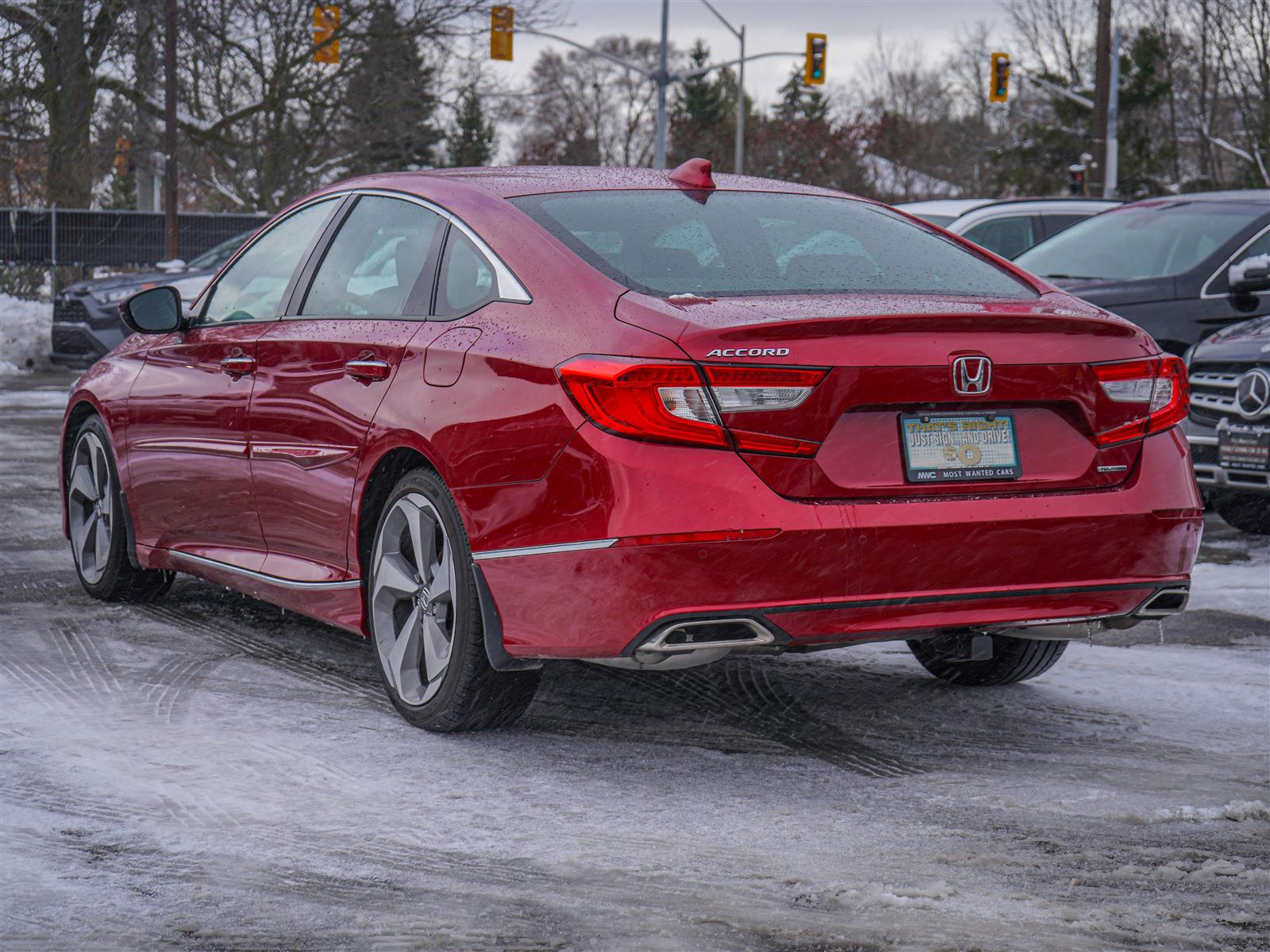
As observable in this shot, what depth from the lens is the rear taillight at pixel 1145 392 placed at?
445 cm

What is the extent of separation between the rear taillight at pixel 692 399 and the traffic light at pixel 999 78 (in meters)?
35.1

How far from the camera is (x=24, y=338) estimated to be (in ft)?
71.7

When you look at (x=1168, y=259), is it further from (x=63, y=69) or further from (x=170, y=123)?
(x=63, y=69)

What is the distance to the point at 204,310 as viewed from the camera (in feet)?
20.6

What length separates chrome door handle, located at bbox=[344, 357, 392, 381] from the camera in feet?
15.9

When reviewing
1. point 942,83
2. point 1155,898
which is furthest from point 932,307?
point 942,83

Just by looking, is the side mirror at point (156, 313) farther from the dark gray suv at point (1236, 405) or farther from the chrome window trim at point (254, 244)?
the dark gray suv at point (1236, 405)

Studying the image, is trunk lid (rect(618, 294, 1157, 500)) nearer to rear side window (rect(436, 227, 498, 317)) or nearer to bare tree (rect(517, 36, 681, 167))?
rear side window (rect(436, 227, 498, 317))

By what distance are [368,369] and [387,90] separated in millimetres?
30531

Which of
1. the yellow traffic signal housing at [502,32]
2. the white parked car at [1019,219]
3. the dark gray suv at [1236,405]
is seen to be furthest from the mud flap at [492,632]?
the yellow traffic signal housing at [502,32]

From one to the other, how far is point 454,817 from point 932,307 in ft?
5.44

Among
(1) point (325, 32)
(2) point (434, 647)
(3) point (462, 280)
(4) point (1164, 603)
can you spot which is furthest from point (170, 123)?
(4) point (1164, 603)

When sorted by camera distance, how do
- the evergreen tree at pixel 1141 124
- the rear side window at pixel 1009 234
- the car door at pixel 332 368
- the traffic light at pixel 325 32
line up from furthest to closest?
the evergreen tree at pixel 1141 124, the traffic light at pixel 325 32, the rear side window at pixel 1009 234, the car door at pixel 332 368

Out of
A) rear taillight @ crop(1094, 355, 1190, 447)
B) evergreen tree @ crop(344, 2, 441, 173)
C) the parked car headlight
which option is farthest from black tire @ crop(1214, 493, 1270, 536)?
evergreen tree @ crop(344, 2, 441, 173)
